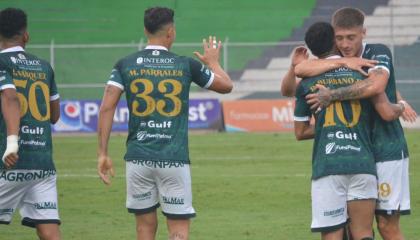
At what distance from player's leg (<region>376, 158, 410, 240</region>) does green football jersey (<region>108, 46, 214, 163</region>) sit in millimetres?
1696

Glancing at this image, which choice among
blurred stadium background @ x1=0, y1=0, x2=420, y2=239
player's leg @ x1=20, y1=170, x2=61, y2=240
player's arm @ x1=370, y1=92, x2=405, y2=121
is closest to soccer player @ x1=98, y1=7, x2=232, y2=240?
player's leg @ x1=20, y1=170, x2=61, y2=240

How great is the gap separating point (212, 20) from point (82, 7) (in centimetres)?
477

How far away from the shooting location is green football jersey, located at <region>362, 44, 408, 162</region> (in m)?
8.70

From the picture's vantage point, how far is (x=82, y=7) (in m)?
37.7

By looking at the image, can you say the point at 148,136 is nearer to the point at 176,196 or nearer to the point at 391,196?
the point at 176,196

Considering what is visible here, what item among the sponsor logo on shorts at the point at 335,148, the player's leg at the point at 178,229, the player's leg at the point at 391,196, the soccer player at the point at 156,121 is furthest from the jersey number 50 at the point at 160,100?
the player's leg at the point at 391,196

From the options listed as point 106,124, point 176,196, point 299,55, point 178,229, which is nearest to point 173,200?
point 176,196

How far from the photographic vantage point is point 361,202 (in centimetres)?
846

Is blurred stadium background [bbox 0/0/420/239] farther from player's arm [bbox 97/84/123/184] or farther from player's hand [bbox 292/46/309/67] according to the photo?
player's hand [bbox 292/46/309/67]

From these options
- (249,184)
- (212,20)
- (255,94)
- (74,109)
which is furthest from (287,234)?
(212,20)

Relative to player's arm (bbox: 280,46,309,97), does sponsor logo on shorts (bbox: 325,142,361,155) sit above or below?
below

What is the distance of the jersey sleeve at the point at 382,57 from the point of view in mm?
8578

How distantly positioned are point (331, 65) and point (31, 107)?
266cm

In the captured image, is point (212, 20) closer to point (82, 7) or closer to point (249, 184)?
point (82, 7)
